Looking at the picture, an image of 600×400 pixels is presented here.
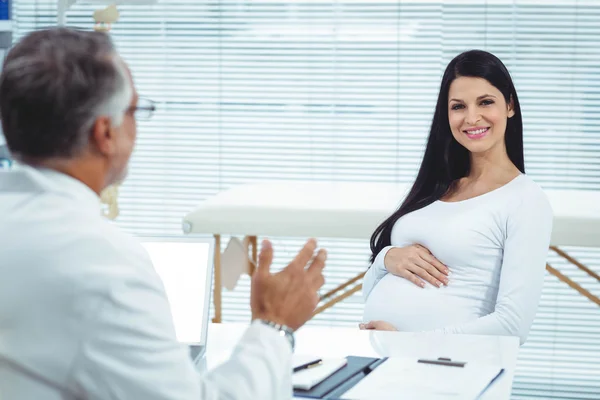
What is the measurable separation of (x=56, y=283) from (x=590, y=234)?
221 centimetres

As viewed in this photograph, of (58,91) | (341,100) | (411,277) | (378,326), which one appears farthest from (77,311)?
(341,100)

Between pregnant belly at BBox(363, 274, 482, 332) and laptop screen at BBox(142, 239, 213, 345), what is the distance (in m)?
0.67

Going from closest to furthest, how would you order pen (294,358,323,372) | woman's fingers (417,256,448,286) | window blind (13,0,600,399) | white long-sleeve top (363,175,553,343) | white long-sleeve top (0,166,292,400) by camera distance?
white long-sleeve top (0,166,292,400) < pen (294,358,323,372) < white long-sleeve top (363,175,553,343) < woman's fingers (417,256,448,286) < window blind (13,0,600,399)

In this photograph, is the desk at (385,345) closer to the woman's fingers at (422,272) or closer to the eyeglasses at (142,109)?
the woman's fingers at (422,272)

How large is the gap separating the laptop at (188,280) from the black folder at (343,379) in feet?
0.86

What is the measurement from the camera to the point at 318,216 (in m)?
2.84

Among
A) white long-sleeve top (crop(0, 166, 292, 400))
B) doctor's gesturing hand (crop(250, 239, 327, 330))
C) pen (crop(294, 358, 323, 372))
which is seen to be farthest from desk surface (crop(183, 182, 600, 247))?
white long-sleeve top (crop(0, 166, 292, 400))

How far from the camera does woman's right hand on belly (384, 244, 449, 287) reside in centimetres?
198

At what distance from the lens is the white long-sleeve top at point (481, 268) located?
1.84 metres

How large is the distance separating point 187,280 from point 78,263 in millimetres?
641

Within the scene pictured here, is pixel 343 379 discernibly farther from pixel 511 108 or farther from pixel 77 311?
pixel 511 108

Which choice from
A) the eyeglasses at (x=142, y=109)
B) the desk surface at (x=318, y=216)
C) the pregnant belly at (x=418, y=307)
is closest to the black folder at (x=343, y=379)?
the eyeglasses at (x=142, y=109)

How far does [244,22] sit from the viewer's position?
12.7 ft

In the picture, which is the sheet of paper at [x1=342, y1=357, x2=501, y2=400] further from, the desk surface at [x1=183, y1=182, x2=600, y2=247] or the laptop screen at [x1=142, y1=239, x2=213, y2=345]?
the desk surface at [x1=183, y1=182, x2=600, y2=247]
